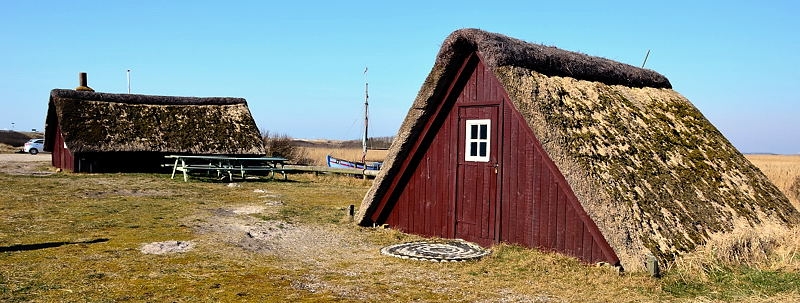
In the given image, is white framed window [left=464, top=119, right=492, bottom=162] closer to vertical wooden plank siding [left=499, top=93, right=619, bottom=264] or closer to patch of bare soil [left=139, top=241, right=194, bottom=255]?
vertical wooden plank siding [left=499, top=93, right=619, bottom=264]

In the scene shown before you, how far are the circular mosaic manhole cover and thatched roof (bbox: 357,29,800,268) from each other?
191 cm

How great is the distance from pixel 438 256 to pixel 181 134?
22303 mm

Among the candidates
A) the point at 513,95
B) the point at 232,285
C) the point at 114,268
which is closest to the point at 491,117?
the point at 513,95

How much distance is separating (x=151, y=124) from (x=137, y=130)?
0.78 meters

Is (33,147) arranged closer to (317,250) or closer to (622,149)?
(317,250)

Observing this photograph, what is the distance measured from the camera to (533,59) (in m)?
10.6

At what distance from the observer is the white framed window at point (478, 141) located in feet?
35.5

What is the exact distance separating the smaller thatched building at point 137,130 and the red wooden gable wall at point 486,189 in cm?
1851

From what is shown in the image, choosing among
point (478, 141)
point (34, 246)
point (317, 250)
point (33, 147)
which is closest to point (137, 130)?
point (34, 246)

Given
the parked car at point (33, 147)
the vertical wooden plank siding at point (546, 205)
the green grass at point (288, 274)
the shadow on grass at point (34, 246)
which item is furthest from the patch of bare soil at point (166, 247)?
the parked car at point (33, 147)

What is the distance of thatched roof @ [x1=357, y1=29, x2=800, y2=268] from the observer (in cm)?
854

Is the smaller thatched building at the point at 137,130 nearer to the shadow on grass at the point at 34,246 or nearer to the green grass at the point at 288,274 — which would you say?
the green grass at the point at 288,274

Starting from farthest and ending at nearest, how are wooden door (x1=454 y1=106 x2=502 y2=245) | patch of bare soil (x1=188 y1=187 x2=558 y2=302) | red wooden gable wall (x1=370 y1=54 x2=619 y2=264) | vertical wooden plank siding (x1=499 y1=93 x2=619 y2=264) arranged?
wooden door (x1=454 y1=106 x2=502 y2=245), red wooden gable wall (x1=370 y1=54 x2=619 y2=264), vertical wooden plank siding (x1=499 y1=93 x2=619 y2=264), patch of bare soil (x1=188 y1=187 x2=558 y2=302)

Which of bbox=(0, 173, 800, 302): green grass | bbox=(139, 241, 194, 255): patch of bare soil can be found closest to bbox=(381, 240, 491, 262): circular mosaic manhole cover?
bbox=(0, 173, 800, 302): green grass
